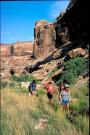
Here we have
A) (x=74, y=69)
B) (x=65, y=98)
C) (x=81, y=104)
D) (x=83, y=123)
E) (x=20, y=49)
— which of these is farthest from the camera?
(x=20, y=49)

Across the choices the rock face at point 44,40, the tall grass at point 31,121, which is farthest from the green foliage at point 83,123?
the rock face at point 44,40

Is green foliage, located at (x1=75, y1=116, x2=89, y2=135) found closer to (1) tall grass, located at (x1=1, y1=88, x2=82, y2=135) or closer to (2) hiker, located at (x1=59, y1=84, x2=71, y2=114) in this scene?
(1) tall grass, located at (x1=1, y1=88, x2=82, y2=135)

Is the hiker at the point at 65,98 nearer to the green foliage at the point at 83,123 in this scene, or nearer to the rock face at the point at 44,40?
the green foliage at the point at 83,123

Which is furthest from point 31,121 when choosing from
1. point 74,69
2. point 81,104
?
point 74,69

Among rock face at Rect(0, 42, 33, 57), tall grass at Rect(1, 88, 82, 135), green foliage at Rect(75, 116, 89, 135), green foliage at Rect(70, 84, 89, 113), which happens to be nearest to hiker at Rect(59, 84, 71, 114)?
green foliage at Rect(70, 84, 89, 113)

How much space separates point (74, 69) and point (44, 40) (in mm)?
21063

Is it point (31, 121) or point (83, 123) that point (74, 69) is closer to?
point (31, 121)

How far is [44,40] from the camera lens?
46.5m

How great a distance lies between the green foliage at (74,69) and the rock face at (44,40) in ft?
57.1

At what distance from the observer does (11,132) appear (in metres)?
9.98

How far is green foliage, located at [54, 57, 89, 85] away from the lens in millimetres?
24484

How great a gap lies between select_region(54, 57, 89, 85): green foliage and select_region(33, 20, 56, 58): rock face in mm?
17402

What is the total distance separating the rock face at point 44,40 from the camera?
148 ft

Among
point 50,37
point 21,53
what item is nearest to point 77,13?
point 50,37
